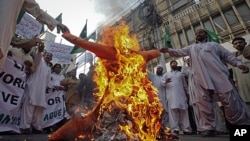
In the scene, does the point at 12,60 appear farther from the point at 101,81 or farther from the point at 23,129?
the point at 101,81

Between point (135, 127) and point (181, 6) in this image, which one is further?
point (181, 6)

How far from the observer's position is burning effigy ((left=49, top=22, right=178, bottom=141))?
300 centimetres

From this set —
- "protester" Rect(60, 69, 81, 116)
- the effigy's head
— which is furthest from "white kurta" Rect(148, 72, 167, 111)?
the effigy's head

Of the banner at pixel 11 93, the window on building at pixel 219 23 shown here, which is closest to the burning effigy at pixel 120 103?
the banner at pixel 11 93

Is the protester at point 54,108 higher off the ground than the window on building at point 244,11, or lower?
lower

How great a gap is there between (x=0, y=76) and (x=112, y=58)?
8.15 ft

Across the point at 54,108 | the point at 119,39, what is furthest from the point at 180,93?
the point at 54,108

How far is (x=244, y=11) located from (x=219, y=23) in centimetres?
187

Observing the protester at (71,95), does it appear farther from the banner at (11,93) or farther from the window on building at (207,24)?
the window on building at (207,24)

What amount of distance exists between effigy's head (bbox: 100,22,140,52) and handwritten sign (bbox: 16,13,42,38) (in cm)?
478

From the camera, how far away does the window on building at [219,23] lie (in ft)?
54.3

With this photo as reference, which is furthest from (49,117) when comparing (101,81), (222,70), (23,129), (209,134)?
Answer: (222,70)

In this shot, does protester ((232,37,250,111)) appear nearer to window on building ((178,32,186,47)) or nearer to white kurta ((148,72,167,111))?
white kurta ((148,72,167,111))

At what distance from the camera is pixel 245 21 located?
50.4 feet
